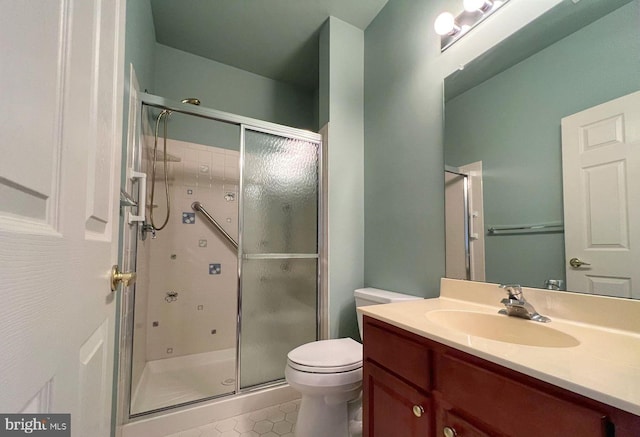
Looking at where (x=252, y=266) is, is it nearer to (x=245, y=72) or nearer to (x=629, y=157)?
(x=629, y=157)

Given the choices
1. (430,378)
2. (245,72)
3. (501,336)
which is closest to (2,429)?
(430,378)

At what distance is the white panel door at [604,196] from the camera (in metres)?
0.79

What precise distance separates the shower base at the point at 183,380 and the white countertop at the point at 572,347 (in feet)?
4.65

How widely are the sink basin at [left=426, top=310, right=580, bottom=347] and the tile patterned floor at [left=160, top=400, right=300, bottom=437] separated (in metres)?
1.09

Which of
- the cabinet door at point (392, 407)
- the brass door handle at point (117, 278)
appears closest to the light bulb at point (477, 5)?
the cabinet door at point (392, 407)

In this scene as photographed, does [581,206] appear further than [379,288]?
No

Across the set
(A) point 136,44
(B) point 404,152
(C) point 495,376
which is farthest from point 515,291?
(A) point 136,44

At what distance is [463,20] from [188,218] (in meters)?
2.34

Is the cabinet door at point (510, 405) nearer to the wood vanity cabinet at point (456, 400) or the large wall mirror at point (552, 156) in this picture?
the wood vanity cabinet at point (456, 400)

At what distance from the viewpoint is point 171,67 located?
2.20 m

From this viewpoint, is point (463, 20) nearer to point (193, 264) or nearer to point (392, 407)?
point (392, 407)

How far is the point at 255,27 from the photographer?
1979 millimetres

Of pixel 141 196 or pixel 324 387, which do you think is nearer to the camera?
pixel 324 387

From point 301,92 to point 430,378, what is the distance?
9.10 feet
